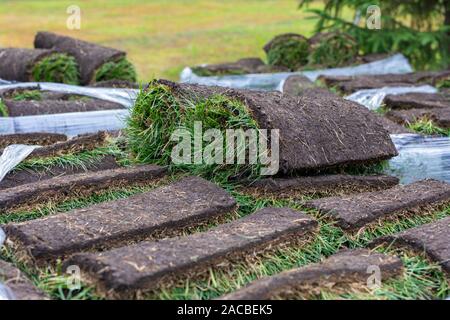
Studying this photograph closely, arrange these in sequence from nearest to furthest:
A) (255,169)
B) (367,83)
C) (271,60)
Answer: (255,169), (367,83), (271,60)

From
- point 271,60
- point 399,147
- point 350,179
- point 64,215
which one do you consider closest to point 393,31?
point 271,60

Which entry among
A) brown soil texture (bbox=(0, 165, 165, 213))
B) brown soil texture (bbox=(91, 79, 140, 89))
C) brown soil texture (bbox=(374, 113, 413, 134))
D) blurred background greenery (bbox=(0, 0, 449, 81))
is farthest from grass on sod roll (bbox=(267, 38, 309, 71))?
brown soil texture (bbox=(0, 165, 165, 213))

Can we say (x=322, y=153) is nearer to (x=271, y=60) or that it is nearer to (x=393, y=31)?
(x=271, y=60)

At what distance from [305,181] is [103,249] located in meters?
1.35

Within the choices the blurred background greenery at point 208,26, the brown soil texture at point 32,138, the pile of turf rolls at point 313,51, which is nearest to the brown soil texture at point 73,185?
the brown soil texture at point 32,138

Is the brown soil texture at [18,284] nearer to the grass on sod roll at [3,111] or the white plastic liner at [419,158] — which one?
the grass on sod roll at [3,111]

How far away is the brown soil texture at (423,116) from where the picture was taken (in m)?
5.68

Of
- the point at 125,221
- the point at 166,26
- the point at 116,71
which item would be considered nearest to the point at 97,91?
the point at 116,71

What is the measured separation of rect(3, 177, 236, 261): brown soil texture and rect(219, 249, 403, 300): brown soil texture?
73 centimetres

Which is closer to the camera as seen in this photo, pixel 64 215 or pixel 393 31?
pixel 64 215

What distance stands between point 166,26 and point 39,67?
29.0 feet

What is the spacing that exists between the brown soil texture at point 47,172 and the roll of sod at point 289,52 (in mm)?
4830

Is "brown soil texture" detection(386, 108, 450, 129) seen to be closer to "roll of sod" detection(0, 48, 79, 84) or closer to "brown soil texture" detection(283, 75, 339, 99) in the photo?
"brown soil texture" detection(283, 75, 339, 99)

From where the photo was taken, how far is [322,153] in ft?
14.6
